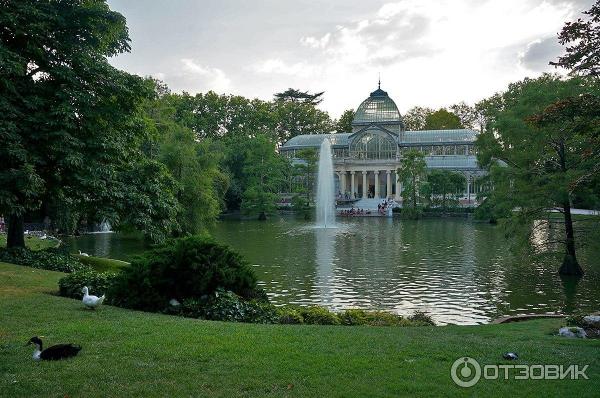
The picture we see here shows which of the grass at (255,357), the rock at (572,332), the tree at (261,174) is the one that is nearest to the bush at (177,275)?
the grass at (255,357)

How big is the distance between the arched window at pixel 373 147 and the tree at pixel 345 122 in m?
19.0

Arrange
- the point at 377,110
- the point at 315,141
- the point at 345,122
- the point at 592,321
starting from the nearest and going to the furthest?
1. the point at 592,321
2. the point at 377,110
3. the point at 315,141
4. the point at 345,122

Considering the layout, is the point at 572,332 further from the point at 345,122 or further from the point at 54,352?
the point at 345,122

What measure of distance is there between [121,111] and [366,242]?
18746 mm

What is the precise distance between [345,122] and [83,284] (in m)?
85.5

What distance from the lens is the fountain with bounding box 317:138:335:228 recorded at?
51.8 metres

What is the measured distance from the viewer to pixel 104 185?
14508 mm

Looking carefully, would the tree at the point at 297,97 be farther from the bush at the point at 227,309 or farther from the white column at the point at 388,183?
the bush at the point at 227,309

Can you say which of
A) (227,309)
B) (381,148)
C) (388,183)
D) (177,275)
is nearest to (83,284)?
(177,275)

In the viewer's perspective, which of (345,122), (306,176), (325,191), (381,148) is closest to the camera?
(325,191)

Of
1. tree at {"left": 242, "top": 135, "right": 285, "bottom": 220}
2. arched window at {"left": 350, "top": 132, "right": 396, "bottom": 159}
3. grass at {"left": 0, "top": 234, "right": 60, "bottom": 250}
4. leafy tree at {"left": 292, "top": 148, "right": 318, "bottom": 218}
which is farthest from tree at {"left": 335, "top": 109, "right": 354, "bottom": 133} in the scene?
grass at {"left": 0, "top": 234, "right": 60, "bottom": 250}

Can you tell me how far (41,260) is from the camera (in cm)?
1606

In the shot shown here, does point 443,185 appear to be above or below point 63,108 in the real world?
above

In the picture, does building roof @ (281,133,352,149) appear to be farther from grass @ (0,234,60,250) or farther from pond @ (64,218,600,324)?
grass @ (0,234,60,250)
